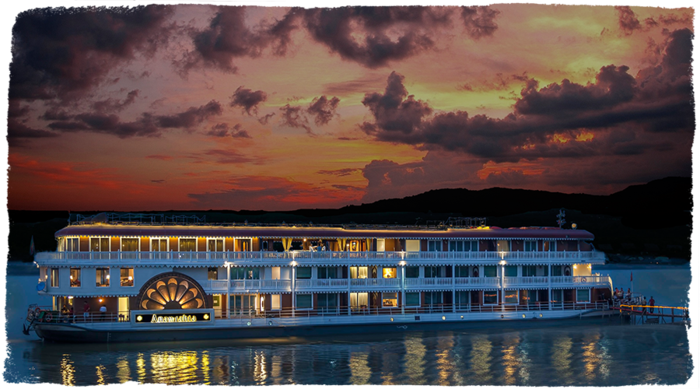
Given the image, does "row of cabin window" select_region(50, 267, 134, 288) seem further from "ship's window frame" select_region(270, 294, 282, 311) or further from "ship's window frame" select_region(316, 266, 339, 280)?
"ship's window frame" select_region(316, 266, 339, 280)

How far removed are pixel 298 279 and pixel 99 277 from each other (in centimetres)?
1217

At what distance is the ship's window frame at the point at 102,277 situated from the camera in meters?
46.5

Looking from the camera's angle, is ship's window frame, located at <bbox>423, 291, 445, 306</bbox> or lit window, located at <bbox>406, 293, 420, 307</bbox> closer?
lit window, located at <bbox>406, 293, 420, 307</bbox>

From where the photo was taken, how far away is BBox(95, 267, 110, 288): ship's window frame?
4649 cm

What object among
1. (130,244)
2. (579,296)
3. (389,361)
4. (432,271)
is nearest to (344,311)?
(432,271)

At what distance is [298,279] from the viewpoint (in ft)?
167

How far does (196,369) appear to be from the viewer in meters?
39.2

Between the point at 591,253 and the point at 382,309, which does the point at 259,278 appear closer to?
the point at 382,309

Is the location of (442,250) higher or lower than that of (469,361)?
higher

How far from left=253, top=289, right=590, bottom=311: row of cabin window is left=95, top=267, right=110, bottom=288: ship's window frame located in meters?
7.67

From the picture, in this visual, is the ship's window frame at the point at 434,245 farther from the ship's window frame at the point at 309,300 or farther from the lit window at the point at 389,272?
the ship's window frame at the point at 309,300

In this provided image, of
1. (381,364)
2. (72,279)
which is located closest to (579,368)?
(381,364)

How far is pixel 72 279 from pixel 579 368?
28.9 m

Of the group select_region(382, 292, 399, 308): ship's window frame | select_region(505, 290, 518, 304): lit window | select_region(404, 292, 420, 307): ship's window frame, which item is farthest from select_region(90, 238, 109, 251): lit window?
select_region(505, 290, 518, 304): lit window
